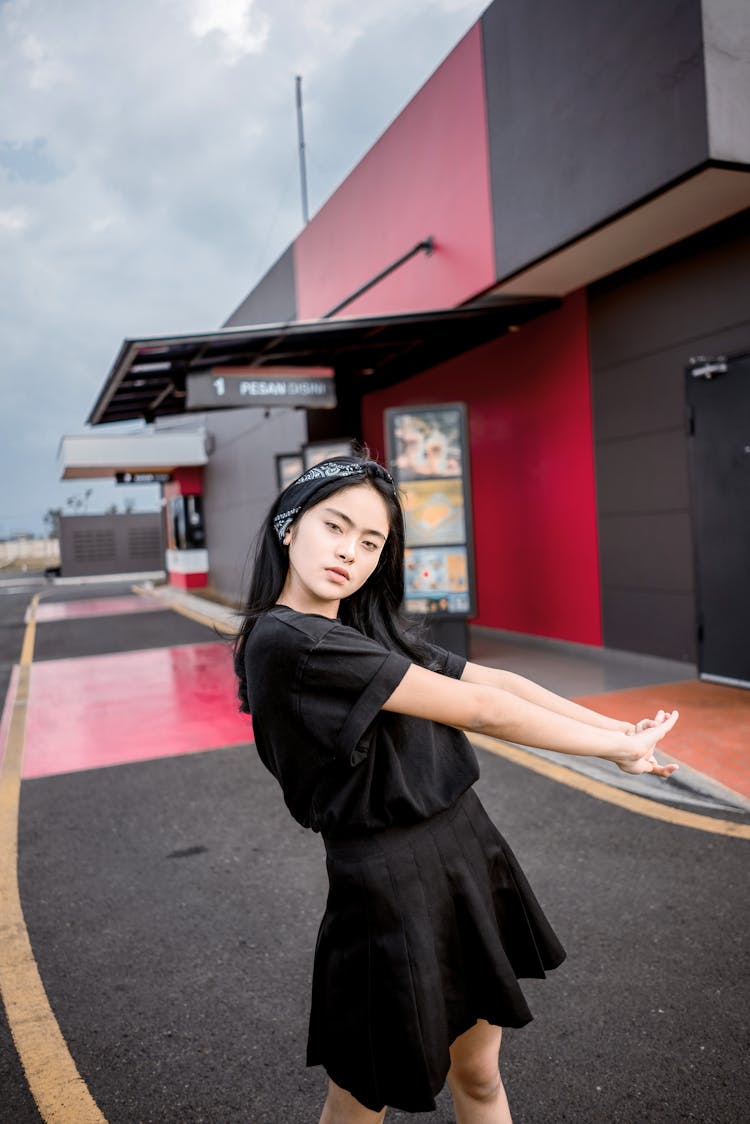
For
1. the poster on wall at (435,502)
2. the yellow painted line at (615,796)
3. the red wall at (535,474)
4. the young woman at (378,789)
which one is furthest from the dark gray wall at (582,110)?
the young woman at (378,789)

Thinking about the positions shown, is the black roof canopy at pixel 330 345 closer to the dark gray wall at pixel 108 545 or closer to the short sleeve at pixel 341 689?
the short sleeve at pixel 341 689

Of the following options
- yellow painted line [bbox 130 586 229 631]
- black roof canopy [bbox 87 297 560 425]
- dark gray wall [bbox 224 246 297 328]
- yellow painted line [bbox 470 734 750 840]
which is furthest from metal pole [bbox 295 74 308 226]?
yellow painted line [bbox 470 734 750 840]

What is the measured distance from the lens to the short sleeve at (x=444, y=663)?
1.77m

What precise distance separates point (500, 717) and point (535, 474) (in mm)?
8245

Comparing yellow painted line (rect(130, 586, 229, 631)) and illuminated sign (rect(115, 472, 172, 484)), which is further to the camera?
illuminated sign (rect(115, 472, 172, 484))

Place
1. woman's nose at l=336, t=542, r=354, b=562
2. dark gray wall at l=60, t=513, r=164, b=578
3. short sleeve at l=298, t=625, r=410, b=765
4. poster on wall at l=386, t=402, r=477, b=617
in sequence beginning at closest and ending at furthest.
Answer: short sleeve at l=298, t=625, r=410, b=765 → woman's nose at l=336, t=542, r=354, b=562 → poster on wall at l=386, t=402, r=477, b=617 → dark gray wall at l=60, t=513, r=164, b=578

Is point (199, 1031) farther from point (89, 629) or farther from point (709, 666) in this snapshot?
point (89, 629)

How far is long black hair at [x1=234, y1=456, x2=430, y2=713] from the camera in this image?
162 cm

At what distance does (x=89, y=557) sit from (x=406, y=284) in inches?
1064

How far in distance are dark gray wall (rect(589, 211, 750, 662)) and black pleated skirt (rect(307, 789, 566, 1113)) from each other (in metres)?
6.12

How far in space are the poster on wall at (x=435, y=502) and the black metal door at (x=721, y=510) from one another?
2.25 m

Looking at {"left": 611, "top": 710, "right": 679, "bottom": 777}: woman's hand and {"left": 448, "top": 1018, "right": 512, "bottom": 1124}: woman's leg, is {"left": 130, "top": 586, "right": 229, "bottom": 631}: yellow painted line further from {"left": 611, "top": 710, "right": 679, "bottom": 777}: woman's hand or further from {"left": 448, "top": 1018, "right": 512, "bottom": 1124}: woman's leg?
{"left": 611, "top": 710, "right": 679, "bottom": 777}: woman's hand

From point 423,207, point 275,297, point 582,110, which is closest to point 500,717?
point 582,110

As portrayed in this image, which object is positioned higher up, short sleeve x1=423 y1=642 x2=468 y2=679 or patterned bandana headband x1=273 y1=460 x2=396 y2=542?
patterned bandana headband x1=273 y1=460 x2=396 y2=542
